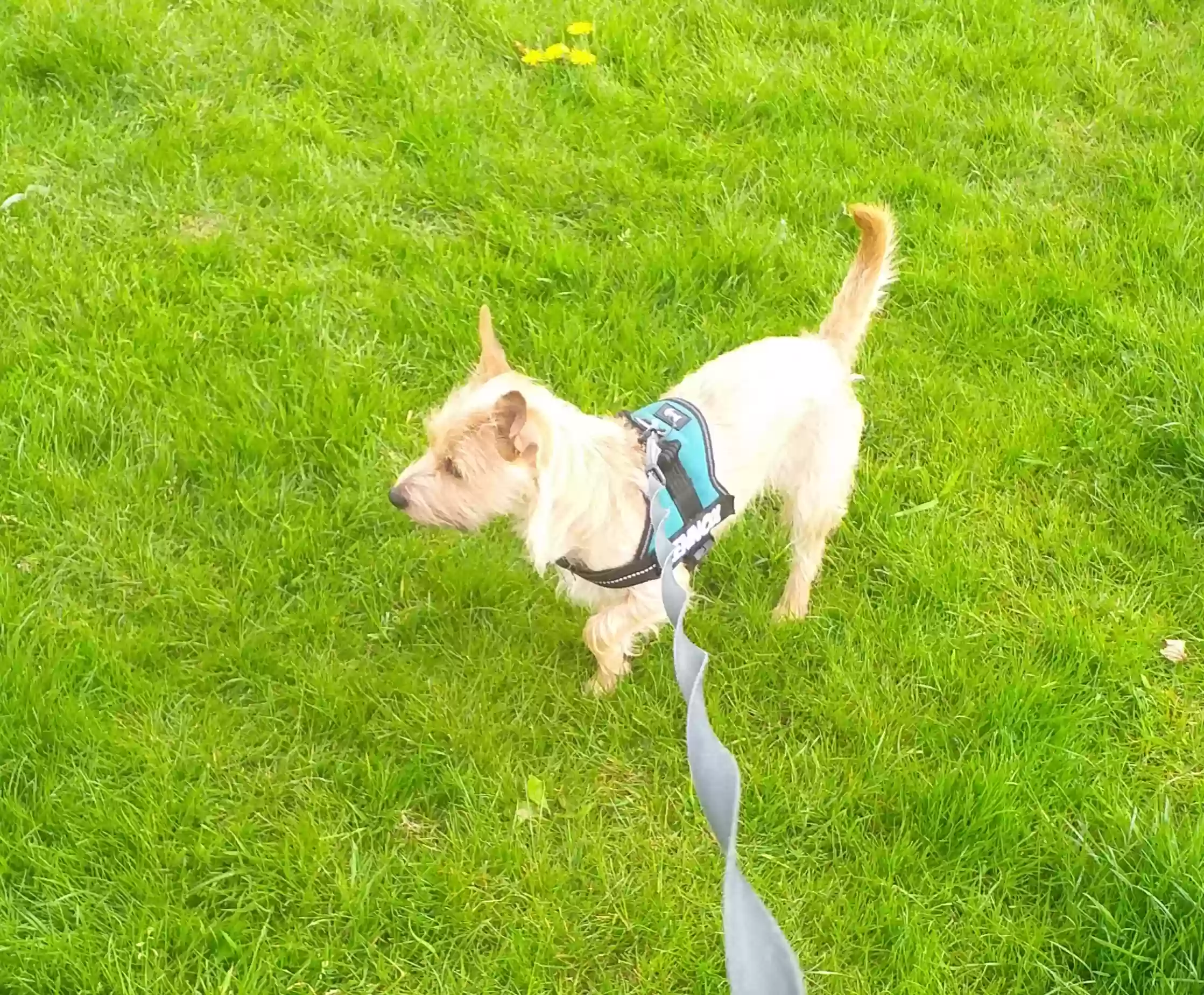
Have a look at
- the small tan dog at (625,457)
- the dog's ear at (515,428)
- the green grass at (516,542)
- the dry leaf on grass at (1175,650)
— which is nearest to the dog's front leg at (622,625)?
the small tan dog at (625,457)

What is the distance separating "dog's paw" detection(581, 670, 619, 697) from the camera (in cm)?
317

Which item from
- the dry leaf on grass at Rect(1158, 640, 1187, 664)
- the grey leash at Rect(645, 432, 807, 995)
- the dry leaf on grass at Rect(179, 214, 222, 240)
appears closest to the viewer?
the grey leash at Rect(645, 432, 807, 995)

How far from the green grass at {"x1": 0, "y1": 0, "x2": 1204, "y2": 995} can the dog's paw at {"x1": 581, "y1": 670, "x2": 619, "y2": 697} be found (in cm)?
5

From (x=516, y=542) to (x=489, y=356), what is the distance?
859 millimetres

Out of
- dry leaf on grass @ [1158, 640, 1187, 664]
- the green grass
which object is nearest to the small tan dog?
the green grass

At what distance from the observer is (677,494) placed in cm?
277

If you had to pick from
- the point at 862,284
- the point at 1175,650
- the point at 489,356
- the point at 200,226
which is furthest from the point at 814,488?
the point at 200,226

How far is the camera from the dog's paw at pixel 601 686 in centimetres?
317

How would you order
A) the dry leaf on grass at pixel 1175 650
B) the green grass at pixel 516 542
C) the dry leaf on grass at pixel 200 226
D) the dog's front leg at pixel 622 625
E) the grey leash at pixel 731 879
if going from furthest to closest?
the dry leaf on grass at pixel 200 226, the dry leaf on grass at pixel 1175 650, the dog's front leg at pixel 622 625, the green grass at pixel 516 542, the grey leash at pixel 731 879

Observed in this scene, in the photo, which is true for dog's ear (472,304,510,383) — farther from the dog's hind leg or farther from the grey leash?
the grey leash

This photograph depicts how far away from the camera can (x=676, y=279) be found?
13.8 ft

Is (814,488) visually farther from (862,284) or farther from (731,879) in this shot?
(731,879)

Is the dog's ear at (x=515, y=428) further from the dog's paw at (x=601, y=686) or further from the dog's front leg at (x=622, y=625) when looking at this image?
the dog's paw at (x=601, y=686)

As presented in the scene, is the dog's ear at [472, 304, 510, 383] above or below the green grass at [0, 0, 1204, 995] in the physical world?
above
